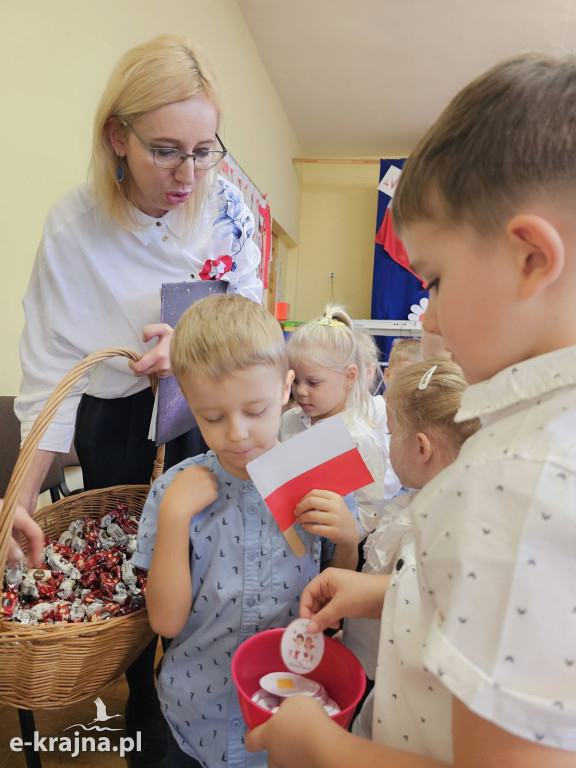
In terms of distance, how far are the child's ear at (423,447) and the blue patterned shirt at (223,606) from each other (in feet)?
0.94

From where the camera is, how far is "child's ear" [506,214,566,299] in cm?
42

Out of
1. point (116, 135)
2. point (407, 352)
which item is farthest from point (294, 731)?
point (407, 352)

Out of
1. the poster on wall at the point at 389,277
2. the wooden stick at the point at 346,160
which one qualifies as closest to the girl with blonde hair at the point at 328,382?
the poster on wall at the point at 389,277

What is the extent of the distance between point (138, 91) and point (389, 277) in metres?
5.07

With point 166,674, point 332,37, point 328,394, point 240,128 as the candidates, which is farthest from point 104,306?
point 332,37

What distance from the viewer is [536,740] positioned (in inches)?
15.3

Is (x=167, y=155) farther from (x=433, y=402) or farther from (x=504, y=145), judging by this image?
(x=504, y=145)

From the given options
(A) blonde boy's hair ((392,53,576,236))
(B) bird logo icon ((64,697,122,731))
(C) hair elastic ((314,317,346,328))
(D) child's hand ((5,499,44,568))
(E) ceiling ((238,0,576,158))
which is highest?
(E) ceiling ((238,0,576,158))

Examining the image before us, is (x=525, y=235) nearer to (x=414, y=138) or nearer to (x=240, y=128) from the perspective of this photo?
(x=240, y=128)

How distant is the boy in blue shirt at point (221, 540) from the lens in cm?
88

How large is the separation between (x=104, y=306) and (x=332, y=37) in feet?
11.4

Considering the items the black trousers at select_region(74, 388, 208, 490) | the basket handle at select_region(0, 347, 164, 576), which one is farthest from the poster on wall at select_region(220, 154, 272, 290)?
the basket handle at select_region(0, 347, 164, 576)

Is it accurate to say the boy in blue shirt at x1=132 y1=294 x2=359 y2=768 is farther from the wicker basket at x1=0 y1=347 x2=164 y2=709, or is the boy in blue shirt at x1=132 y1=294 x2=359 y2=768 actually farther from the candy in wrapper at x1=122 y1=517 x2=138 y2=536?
the candy in wrapper at x1=122 y1=517 x2=138 y2=536

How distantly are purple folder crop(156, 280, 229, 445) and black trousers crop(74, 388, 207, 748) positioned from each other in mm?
165
